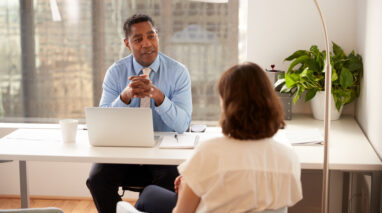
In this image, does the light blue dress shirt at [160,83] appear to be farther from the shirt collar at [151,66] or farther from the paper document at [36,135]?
the paper document at [36,135]

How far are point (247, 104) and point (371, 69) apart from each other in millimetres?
1396

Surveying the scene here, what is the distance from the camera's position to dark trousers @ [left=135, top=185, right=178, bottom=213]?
198 centimetres

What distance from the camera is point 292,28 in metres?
3.36

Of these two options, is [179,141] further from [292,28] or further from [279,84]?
[292,28]

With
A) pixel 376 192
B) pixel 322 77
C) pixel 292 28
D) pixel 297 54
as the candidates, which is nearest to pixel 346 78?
pixel 322 77

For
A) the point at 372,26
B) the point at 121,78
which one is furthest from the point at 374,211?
the point at 121,78

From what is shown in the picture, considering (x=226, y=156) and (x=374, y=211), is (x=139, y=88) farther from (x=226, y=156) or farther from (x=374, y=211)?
(x=374, y=211)

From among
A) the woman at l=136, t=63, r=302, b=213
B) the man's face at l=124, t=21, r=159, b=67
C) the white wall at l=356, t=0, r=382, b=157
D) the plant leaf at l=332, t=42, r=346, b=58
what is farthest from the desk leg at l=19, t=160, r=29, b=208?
the plant leaf at l=332, t=42, r=346, b=58

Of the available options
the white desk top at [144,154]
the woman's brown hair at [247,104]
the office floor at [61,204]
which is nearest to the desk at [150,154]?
the white desk top at [144,154]

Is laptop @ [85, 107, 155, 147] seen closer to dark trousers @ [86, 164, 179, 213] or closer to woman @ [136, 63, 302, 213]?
dark trousers @ [86, 164, 179, 213]

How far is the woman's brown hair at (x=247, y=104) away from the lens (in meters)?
1.55

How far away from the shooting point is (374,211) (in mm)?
2229

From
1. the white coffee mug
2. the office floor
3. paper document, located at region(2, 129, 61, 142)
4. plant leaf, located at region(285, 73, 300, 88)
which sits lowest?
the office floor

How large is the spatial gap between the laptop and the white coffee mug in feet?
0.44
